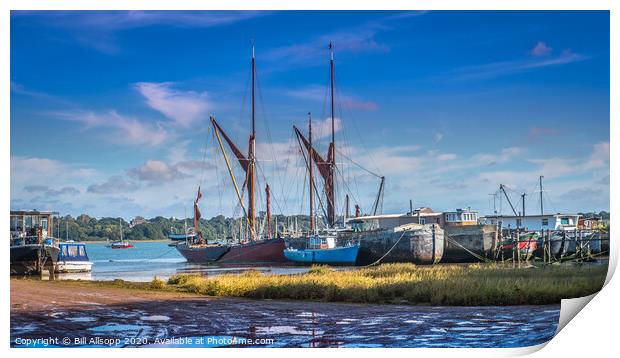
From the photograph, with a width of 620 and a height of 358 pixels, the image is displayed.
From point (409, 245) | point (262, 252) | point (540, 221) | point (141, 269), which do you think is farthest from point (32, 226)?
point (540, 221)

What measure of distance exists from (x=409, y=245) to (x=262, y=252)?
17.8m

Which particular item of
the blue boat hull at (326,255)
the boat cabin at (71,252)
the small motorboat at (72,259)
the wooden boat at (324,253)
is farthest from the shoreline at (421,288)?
the wooden boat at (324,253)

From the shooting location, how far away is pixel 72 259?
42281mm

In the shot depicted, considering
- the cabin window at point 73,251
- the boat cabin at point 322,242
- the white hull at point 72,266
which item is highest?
the cabin window at point 73,251

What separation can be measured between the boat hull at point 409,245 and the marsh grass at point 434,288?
19.8 metres

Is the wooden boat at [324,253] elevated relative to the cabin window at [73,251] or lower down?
lower down

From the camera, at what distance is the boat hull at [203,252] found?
67.1 meters

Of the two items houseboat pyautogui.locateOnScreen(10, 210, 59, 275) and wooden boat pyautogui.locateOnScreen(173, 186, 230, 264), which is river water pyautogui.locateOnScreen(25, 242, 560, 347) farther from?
wooden boat pyautogui.locateOnScreen(173, 186, 230, 264)

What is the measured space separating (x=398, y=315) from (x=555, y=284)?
17.7 ft

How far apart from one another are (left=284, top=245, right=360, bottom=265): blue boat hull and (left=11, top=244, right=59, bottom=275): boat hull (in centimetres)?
2149

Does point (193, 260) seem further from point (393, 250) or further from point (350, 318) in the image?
point (350, 318)

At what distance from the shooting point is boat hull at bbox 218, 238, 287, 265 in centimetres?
6175

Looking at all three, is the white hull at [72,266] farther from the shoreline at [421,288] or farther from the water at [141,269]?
the shoreline at [421,288]

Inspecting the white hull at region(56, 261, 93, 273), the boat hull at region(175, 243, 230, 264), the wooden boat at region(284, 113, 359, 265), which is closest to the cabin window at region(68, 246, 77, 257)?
the white hull at region(56, 261, 93, 273)
